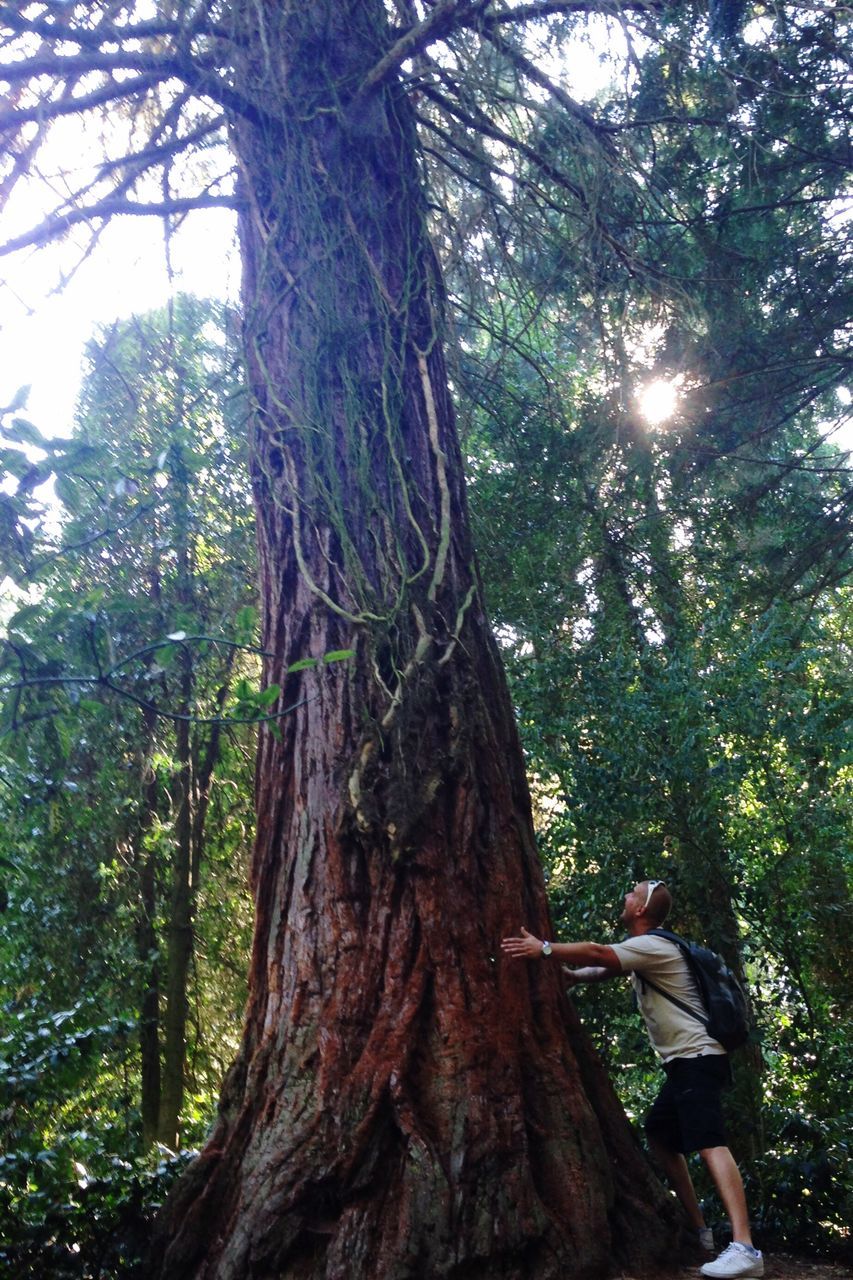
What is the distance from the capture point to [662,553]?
331 inches

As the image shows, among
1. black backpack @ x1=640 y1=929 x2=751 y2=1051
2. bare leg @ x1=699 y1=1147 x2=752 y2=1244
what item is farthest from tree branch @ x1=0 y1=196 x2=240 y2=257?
bare leg @ x1=699 y1=1147 x2=752 y2=1244

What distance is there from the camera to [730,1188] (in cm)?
366

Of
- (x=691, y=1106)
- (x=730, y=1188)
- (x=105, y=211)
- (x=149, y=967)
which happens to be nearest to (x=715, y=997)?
(x=691, y=1106)

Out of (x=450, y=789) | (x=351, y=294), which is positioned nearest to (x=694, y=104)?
(x=351, y=294)

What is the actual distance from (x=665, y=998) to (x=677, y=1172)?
66 cm

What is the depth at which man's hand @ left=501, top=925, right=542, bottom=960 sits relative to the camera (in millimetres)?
3418

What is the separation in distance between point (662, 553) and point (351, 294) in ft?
14.9

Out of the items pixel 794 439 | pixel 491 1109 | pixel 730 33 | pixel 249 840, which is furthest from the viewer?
pixel 794 439

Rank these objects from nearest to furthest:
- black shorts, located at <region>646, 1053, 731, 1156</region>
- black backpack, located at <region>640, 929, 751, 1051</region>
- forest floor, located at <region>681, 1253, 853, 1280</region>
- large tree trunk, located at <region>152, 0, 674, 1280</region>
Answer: large tree trunk, located at <region>152, 0, 674, 1280</region>
forest floor, located at <region>681, 1253, 853, 1280</region>
black shorts, located at <region>646, 1053, 731, 1156</region>
black backpack, located at <region>640, 929, 751, 1051</region>

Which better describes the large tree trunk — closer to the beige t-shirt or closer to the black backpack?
the beige t-shirt

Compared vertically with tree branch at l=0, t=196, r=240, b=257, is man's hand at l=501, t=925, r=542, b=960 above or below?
below

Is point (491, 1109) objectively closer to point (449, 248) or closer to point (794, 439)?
point (449, 248)

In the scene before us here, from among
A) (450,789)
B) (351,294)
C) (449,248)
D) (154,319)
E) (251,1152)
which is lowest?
(251,1152)

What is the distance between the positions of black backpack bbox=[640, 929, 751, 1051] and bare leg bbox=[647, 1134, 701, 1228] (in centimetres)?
49
